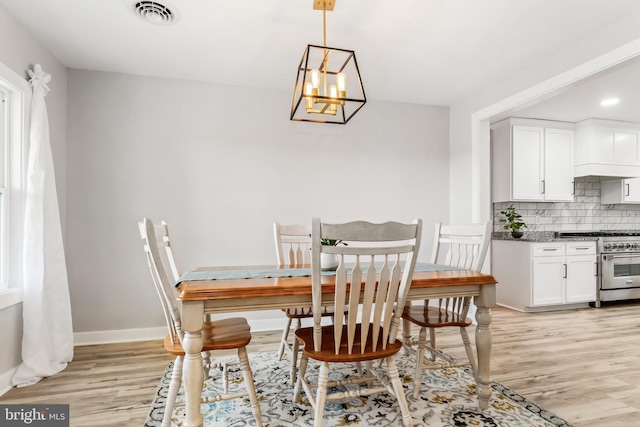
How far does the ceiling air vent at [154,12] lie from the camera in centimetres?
229

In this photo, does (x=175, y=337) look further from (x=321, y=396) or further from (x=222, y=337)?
(x=321, y=396)

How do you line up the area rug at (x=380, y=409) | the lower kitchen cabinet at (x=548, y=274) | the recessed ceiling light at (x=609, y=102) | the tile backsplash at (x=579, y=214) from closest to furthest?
the area rug at (x=380, y=409) → the recessed ceiling light at (x=609, y=102) → the lower kitchen cabinet at (x=548, y=274) → the tile backsplash at (x=579, y=214)

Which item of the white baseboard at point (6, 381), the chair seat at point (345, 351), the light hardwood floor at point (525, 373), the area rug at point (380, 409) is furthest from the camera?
the white baseboard at point (6, 381)

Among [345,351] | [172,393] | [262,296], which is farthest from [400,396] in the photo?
[172,393]

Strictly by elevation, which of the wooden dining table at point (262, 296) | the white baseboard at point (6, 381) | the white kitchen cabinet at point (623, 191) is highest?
the white kitchen cabinet at point (623, 191)

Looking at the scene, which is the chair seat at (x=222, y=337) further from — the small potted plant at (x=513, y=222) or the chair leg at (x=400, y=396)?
the small potted plant at (x=513, y=222)

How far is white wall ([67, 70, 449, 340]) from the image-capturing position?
324cm

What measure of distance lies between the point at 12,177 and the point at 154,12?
61.1 inches

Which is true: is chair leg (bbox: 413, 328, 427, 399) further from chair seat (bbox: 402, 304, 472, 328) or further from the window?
the window

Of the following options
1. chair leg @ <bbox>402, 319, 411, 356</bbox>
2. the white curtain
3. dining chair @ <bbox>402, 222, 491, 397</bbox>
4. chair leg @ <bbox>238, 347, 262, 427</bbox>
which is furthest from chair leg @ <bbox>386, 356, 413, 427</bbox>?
the white curtain

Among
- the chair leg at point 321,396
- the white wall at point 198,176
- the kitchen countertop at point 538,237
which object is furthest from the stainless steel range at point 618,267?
the chair leg at point 321,396

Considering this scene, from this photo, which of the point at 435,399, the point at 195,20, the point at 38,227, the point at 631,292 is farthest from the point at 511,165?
the point at 38,227

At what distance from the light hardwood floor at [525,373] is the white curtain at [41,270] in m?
0.14

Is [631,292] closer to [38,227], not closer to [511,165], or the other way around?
[511,165]
